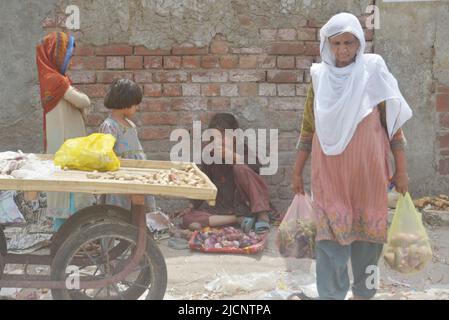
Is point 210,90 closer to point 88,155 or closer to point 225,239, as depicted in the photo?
point 225,239

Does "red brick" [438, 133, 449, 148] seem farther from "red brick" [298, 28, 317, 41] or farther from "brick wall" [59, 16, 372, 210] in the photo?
"red brick" [298, 28, 317, 41]

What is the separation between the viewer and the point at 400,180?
3305 millimetres

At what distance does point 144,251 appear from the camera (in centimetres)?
330

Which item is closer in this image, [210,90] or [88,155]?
[88,155]

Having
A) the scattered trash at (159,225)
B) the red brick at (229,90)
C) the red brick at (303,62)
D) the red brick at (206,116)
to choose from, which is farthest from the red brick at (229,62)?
the scattered trash at (159,225)

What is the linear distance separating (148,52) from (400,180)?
9.60 ft

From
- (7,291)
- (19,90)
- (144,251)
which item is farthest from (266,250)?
(19,90)

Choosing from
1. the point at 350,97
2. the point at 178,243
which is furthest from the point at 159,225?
the point at 350,97

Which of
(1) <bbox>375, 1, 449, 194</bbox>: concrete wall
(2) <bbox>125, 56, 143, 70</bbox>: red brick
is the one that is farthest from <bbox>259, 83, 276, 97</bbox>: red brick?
(2) <bbox>125, 56, 143, 70</bbox>: red brick

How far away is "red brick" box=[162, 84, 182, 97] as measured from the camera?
18.0 feet

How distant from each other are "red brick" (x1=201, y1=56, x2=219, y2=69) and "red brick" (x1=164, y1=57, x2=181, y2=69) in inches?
8.6

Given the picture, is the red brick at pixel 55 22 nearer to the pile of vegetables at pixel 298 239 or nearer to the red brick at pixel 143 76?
the red brick at pixel 143 76

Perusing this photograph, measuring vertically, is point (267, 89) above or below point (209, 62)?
below
